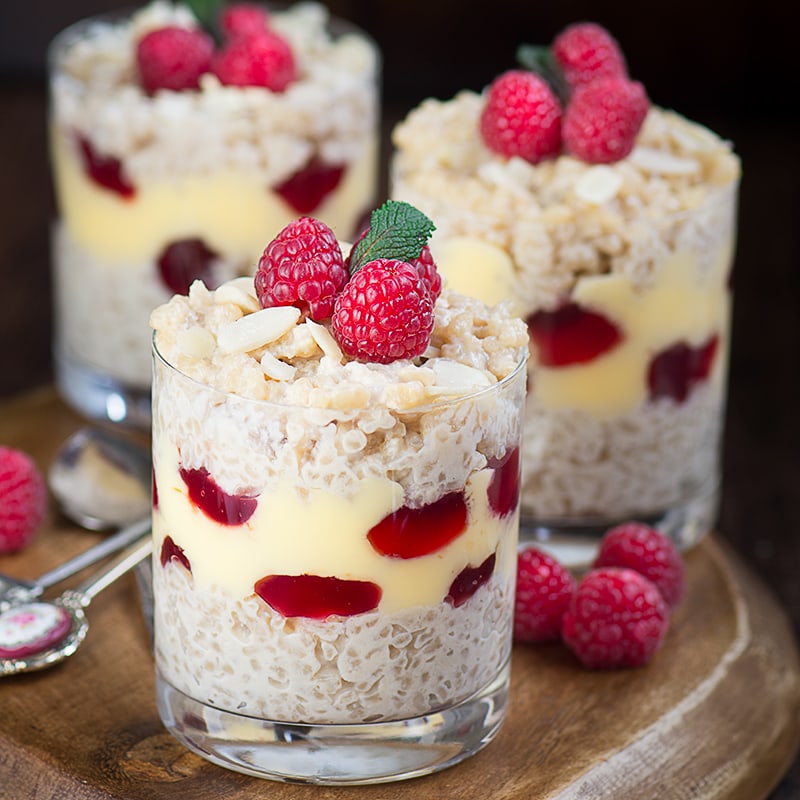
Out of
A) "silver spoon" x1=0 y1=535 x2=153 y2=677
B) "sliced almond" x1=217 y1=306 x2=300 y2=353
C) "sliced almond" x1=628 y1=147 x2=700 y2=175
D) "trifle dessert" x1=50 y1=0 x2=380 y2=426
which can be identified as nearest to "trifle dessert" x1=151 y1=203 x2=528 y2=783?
"sliced almond" x1=217 y1=306 x2=300 y2=353

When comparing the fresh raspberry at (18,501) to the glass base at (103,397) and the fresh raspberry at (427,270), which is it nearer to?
the glass base at (103,397)

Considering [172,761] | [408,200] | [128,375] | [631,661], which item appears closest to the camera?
[172,761]

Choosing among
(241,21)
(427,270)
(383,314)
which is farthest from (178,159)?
(383,314)

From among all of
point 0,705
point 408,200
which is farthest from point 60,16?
point 0,705

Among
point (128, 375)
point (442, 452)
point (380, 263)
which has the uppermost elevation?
point (380, 263)

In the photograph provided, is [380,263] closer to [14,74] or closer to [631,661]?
[631,661]

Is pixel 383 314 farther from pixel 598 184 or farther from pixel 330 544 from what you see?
pixel 598 184
